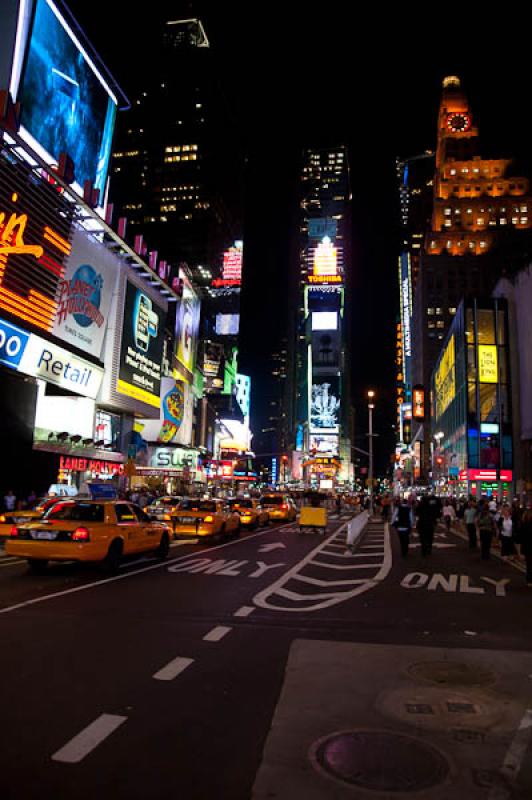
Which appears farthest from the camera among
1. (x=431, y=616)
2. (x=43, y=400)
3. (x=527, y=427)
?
(x=527, y=427)

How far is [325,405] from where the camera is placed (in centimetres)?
17288

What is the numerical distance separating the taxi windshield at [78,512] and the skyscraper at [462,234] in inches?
4310

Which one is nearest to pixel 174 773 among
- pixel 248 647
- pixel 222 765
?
pixel 222 765

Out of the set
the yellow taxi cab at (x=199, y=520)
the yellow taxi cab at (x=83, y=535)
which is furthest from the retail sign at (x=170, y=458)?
the yellow taxi cab at (x=83, y=535)

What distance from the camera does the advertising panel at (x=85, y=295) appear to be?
37594mm

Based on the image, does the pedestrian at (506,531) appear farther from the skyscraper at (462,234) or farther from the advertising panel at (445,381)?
the skyscraper at (462,234)

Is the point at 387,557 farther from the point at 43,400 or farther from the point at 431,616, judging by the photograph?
the point at 43,400

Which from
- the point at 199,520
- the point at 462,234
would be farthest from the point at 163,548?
the point at 462,234

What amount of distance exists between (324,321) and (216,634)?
174 m

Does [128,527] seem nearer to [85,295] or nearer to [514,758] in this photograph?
[514,758]

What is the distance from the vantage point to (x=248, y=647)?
702 cm

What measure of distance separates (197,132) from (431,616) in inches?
6424

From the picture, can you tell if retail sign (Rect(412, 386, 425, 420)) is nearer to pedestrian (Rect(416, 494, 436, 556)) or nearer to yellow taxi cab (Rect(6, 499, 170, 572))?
pedestrian (Rect(416, 494, 436, 556))

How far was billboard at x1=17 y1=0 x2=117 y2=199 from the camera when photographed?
1435 inches
